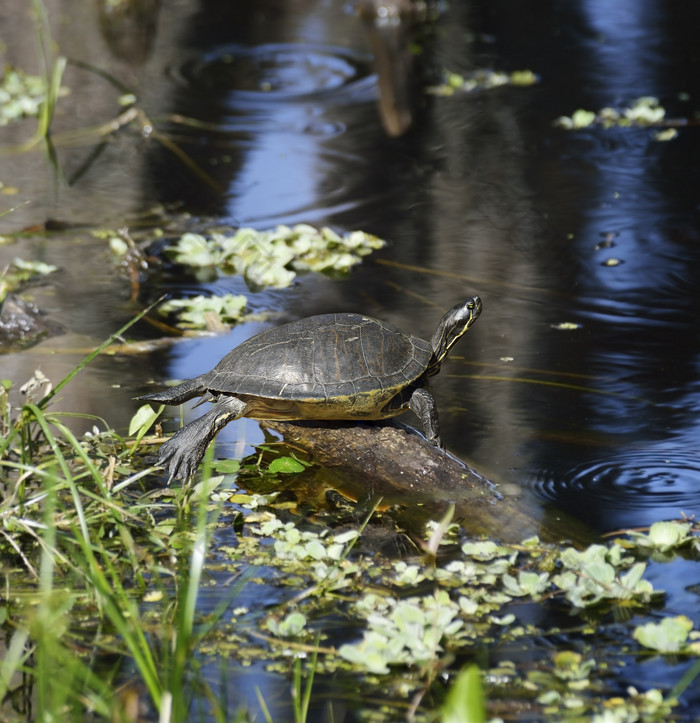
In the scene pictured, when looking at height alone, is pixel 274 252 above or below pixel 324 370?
below

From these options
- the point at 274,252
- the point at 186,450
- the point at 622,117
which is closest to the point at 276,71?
the point at 622,117

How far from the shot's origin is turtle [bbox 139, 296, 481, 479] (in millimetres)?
3318

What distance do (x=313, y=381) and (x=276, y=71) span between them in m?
8.18

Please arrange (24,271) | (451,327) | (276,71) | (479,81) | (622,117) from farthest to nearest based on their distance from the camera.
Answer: (276,71)
(479,81)
(622,117)
(24,271)
(451,327)

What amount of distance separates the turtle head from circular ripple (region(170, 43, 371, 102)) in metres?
6.53

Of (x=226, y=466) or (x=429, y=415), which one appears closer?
(x=226, y=466)

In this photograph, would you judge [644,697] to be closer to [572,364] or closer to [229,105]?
[572,364]

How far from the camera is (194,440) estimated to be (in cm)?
334

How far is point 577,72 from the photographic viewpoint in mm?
10055

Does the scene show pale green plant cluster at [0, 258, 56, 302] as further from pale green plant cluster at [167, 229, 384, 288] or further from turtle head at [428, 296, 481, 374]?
turtle head at [428, 296, 481, 374]

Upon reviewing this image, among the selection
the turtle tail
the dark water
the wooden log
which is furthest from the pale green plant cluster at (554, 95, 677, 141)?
the turtle tail

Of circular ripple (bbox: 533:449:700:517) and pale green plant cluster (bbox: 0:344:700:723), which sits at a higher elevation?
pale green plant cluster (bbox: 0:344:700:723)

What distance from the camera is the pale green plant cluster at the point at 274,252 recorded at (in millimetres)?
5523

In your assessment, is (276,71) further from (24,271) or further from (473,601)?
(473,601)
